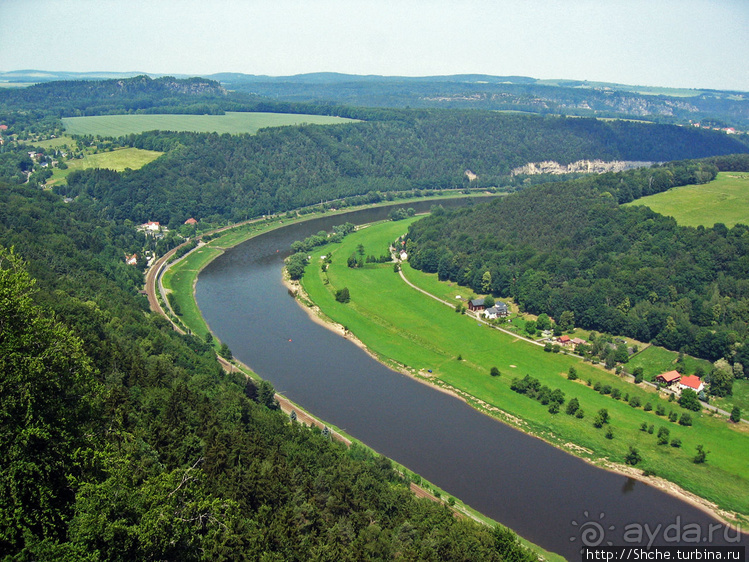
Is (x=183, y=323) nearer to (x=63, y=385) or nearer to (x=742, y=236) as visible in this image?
(x=63, y=385)

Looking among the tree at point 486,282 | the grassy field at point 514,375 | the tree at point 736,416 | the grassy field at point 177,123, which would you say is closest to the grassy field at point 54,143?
the grassy field at point 177,123

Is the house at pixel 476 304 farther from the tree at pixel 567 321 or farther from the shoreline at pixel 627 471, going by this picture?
the shoreline at pixel 627 471

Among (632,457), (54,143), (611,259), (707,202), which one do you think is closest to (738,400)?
(632,457)

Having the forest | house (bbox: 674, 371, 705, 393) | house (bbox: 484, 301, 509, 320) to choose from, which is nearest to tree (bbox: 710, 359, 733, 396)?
house (bbox: 674, 371, 705, 393)

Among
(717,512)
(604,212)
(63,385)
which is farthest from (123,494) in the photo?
(604,212)

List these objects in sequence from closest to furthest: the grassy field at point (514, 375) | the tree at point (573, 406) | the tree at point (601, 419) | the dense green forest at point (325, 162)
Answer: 1. the grassy field at point (514, 375)
2. the tree at point (601, 419)
3. the tree at point (573, 406)
4. the dense green forest at point (325, 162)
